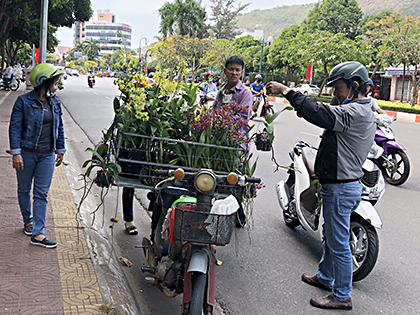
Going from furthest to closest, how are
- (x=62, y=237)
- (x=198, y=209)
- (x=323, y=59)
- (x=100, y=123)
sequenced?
(x=323, y=59), (x=100, y=123), (x=62, y=237), (x=198, y=209)

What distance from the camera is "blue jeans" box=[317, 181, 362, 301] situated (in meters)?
3.56

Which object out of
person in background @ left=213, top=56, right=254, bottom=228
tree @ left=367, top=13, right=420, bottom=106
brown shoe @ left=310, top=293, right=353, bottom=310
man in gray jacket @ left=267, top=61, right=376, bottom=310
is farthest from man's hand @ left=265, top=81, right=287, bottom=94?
tree @ left=367, top=13, right=420, bottom=106

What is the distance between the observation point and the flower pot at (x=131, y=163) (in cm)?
376

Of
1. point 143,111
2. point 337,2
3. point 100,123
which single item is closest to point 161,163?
point 143,111

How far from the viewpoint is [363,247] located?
4.14 meters

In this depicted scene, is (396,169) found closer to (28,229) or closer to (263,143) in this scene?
(263,143)

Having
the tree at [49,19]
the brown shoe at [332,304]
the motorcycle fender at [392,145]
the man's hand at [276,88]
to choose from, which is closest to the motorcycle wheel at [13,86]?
the tree at [49,19]

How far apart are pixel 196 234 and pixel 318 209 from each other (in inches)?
81.2

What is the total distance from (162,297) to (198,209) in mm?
1248

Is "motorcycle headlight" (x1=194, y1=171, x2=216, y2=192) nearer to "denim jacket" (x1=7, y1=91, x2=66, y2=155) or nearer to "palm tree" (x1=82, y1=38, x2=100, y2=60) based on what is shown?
"denim jacket" (x1=7, y1=91, x2=66, y2=155)

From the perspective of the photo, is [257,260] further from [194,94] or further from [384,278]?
[194,94]

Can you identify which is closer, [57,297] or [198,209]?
[198,209]

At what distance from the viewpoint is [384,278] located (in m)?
4.38

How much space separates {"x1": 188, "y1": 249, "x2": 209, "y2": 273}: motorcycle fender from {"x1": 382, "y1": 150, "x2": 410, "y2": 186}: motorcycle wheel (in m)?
5.88
